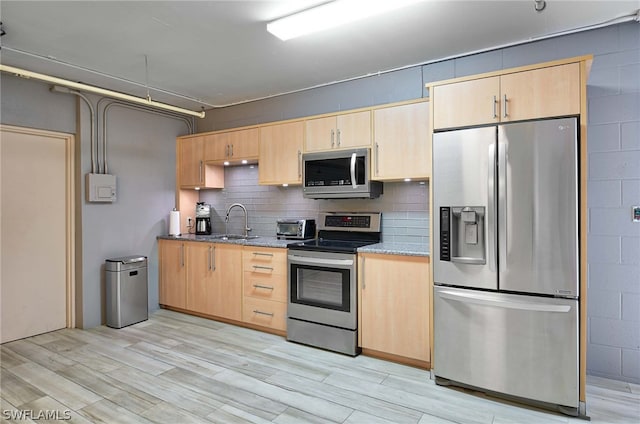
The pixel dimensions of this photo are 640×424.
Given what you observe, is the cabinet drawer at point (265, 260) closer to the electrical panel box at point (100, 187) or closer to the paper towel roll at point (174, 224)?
the paper towel roll at point (174, 224)

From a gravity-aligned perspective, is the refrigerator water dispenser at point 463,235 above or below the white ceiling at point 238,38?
below

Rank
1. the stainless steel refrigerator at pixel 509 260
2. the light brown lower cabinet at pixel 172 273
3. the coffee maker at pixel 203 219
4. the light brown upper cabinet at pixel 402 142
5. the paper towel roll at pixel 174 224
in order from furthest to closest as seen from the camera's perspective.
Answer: the coffee maker at pixel 203 219 → the paper towel roll at pixel 174 224 → the light brown lower cabinet at pixel 172 273 → the light brown upper cabinet at pixel 402 142 → the stainless steel refrigerator at pixel 509 260

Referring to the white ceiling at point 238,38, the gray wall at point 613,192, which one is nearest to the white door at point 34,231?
the white ceiling at point 238,38

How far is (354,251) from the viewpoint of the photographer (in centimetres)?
328

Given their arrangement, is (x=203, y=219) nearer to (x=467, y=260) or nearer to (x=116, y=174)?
(x=116, y=174)

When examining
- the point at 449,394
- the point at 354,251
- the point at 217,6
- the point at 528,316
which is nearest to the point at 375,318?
the point at 354,251

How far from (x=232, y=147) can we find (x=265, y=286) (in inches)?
68.7

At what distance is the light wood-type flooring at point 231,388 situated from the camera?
239cm

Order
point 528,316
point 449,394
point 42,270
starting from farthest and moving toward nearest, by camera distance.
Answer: point 42,270, point 449,394, point 528,316

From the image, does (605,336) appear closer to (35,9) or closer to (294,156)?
(294,156)

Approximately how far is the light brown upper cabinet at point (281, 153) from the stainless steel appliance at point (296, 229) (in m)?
0.46

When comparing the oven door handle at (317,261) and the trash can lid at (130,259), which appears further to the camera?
the trash can lid at (130,259)

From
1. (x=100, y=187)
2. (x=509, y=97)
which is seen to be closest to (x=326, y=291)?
(x=509, y=97)

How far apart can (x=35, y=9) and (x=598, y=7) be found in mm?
3850
